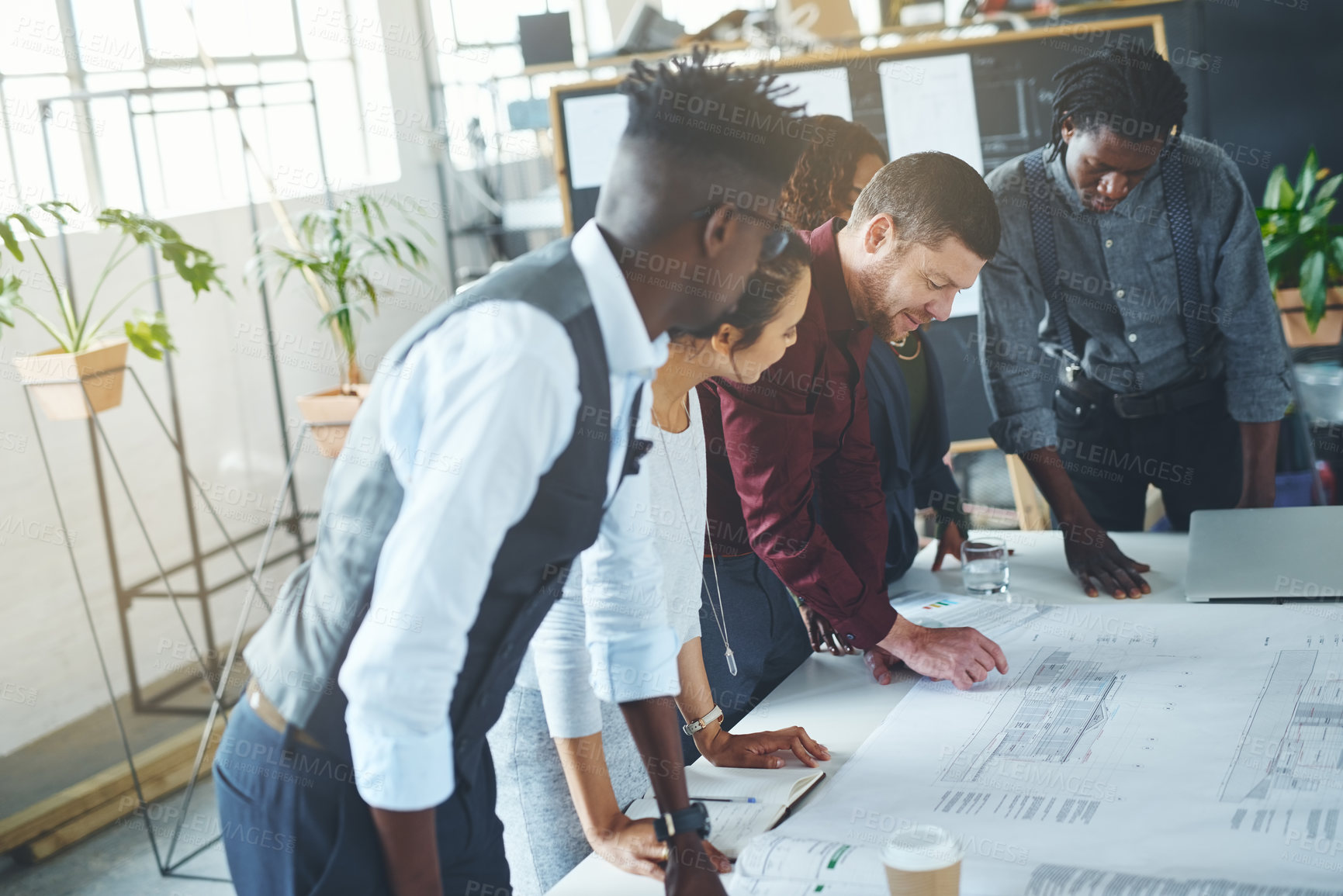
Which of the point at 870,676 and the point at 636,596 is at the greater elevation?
the point at 636,596

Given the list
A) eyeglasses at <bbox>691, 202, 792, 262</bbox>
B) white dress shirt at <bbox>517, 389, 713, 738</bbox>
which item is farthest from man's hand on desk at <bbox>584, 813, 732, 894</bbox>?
eyeglasses at <bbox>691, 202, 792, 262</bbox>

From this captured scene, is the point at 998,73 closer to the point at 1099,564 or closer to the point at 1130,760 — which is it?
the point at 1099,564

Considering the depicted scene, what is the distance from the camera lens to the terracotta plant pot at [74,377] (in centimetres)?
251

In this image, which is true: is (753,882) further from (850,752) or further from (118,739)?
(118,739)

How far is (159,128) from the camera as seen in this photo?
3.75 metres

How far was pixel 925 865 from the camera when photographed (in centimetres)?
82

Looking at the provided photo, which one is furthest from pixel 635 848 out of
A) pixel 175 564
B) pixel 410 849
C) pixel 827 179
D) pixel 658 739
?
pixel 175 564

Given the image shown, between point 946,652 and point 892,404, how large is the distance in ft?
1.76

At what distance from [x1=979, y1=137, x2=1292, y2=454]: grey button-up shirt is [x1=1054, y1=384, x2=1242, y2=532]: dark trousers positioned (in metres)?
0.09

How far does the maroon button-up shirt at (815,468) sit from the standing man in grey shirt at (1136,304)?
1.40 feet

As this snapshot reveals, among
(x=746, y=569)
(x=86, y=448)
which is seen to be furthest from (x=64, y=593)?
(x=746, y=569)

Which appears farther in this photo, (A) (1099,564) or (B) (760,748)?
(A) (1099,564)

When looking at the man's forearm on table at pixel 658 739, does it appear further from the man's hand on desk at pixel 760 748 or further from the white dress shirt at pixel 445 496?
the white dress shirt at pixel 445 496

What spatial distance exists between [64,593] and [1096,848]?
116 inches
